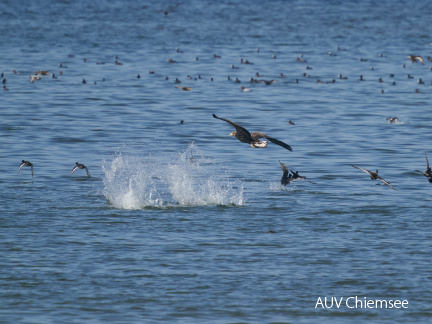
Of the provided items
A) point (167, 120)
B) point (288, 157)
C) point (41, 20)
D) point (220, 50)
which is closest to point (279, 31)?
point (220, 50)

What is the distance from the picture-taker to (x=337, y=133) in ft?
114

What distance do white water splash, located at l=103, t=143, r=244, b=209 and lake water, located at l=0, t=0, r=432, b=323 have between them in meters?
0.07

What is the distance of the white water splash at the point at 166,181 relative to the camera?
23.6m

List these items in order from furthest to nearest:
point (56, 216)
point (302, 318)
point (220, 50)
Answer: point (220, 50) < point (56, 216) < point (302, 318)

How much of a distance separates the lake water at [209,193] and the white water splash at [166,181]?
71 millimetres

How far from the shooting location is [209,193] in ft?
79.7

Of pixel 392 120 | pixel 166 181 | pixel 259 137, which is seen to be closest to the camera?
pixel 259 137

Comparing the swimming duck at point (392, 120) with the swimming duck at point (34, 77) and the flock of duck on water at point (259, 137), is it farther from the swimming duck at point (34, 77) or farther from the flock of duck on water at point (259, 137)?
the swimming duck at point (34, 77)

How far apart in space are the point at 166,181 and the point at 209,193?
220cm

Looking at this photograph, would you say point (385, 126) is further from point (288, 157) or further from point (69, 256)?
point (69, 256)

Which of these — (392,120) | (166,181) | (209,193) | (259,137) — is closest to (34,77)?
(392,120)

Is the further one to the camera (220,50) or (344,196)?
(220,50)

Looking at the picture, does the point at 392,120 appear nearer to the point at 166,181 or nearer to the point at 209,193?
the point at 166,181

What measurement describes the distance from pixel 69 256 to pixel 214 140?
15.0 meters
